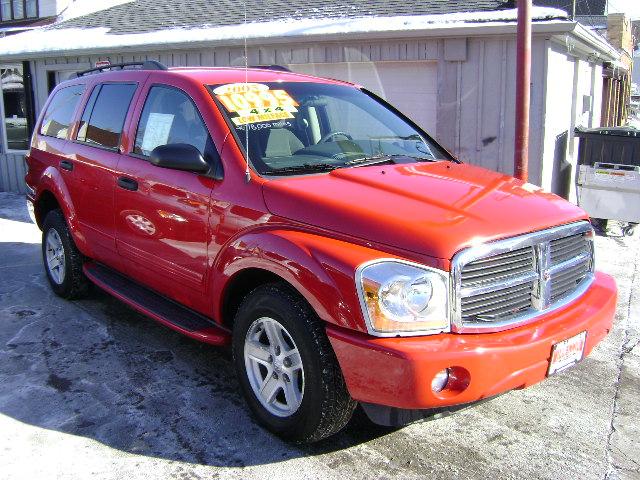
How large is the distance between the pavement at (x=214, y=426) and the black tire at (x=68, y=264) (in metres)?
0.57

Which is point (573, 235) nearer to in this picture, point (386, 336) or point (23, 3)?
point (386, 336)

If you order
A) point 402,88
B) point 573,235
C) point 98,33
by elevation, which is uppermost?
point 98,33

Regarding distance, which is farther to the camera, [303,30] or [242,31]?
[242,31]

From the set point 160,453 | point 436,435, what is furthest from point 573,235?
point 160,453

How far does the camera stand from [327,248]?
295 centimetres

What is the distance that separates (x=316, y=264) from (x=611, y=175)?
644 centimetres

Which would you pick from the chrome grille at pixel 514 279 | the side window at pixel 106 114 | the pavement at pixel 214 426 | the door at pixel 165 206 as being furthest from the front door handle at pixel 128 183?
the chrome grille at pixel 514 279

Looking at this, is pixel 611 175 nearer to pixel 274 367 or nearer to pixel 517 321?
pixel 517 321

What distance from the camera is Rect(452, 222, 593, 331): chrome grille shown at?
2.84 m

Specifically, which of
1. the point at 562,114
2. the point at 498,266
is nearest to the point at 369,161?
the point at 498,266

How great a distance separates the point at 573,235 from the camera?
11.2ft

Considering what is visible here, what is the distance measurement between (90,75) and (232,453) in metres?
3.58

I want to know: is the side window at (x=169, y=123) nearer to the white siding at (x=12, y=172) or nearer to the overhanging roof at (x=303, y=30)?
the overhanging roof at (x=303, y=30)

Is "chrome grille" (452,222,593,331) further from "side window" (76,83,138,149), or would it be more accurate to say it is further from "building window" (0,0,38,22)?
"building window" (0,0,38,22)
